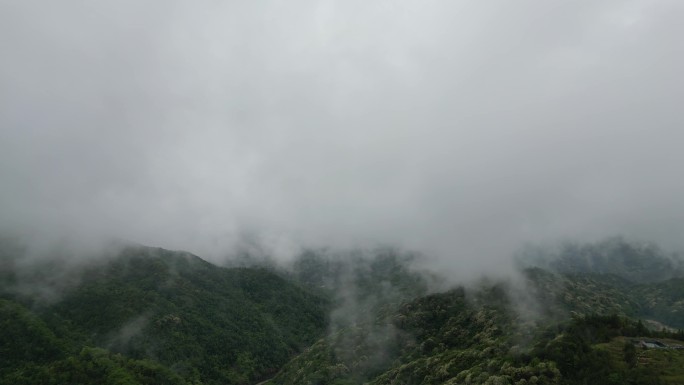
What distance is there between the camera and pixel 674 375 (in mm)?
198000

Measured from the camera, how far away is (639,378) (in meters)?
200

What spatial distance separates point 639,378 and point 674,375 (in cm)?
1529
